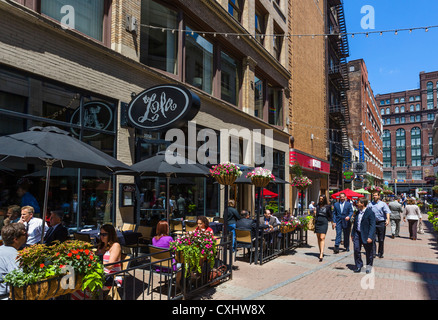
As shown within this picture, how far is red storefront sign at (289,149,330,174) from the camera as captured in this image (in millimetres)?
23278

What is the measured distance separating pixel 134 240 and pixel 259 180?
3.52m

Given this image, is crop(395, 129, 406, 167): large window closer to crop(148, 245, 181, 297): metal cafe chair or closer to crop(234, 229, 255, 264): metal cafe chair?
crop(234, 229, 255, 264): metal cafe chair

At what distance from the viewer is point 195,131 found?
13.6 m

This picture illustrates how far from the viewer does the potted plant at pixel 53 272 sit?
3.22 meters

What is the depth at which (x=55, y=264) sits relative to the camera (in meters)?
3.54

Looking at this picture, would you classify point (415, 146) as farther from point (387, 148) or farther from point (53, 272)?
point (53, 272)

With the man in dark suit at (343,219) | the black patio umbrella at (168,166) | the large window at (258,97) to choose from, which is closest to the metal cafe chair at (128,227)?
the black patio umbrella at (168,166)

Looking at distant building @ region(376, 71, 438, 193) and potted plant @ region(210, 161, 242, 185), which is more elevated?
distant building @ region(376, 71, 438, 193)

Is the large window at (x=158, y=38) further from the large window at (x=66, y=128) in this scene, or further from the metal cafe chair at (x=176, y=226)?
the metal cafe chair at (x=176, y=226)

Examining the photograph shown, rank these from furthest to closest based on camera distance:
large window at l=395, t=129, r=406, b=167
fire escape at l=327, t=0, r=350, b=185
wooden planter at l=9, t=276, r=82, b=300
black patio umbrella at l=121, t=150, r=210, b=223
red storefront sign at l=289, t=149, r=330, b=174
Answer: large window at l=395, t=129, r=406, b=167
fire escape at l=327, t=0, r=350, b=185
red storefront sign at l=289, t=149, r=330, b=174
black patio umbrella at l=121, t=150, r=210, b=223
wooden planter at l=9, t=276, r=82, b=300

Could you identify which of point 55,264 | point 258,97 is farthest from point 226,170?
point 258,97

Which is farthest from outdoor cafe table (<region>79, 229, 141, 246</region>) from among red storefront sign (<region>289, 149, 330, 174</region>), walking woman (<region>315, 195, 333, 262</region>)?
red storefront sign (<region>289, 149, 330, 174</region>)

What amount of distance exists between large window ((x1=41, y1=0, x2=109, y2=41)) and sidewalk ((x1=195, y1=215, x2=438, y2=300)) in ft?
25.9

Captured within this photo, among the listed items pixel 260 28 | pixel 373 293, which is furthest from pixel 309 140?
pixel 373 293
